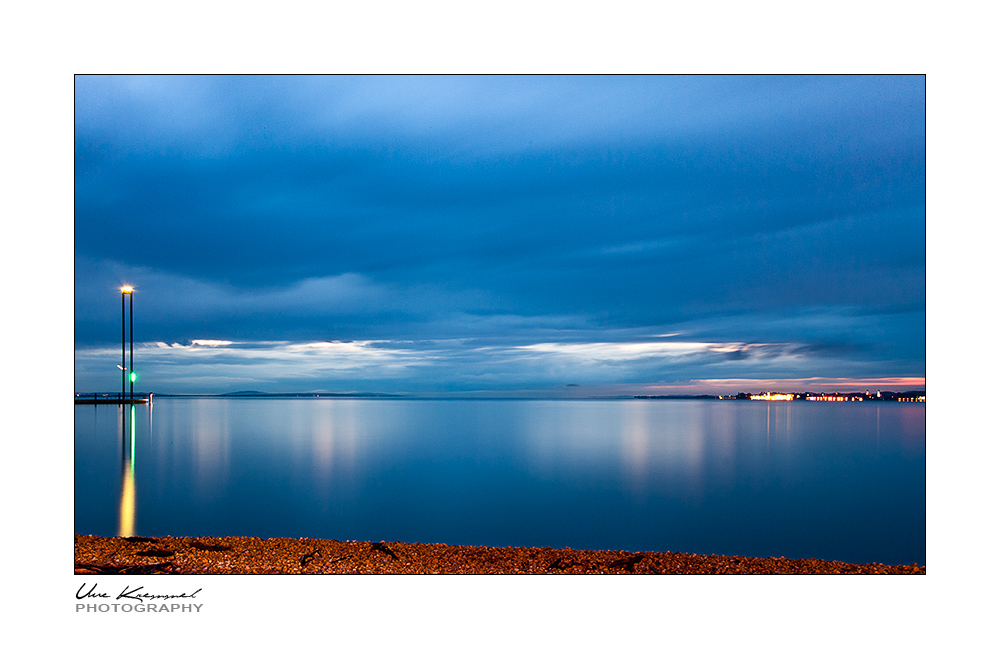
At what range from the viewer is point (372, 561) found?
18.4ft

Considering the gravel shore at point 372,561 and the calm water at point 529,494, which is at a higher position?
the gravel shore at point 372,561

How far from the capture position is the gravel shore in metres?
5.30

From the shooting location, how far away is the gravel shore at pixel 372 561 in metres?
5.30

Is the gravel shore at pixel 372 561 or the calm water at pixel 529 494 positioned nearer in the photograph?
the gravel shore at pixel 372 561
